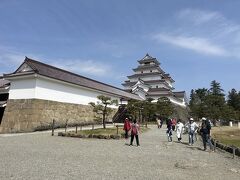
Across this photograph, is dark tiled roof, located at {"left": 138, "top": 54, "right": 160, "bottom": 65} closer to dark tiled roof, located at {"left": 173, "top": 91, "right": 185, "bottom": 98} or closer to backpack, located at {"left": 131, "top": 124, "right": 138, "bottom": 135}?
dark tiled roof, located at {"left": 173, "top": 91, "right": 185, "bottom": 98}

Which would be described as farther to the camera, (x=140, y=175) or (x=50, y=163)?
(x=50, y=163)

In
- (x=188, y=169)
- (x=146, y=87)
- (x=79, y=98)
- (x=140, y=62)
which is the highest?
(x=140, y=62)

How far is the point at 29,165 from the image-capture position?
8.98 m

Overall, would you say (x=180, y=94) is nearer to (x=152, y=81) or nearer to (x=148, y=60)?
(x=152, y=81)

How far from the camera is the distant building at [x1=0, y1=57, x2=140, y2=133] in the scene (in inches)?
992

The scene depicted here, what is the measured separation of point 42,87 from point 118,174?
1972 cm

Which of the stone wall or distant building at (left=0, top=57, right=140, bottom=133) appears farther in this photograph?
distant building at (left=0, top=57, right=140, bottom=133)

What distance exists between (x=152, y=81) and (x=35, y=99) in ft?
129

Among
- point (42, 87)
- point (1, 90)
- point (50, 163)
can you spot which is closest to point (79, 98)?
point (42, 87)

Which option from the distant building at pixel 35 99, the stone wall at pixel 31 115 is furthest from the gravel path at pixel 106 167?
the distant building at pixel 35 99

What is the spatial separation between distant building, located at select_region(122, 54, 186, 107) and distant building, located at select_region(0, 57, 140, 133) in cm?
2803

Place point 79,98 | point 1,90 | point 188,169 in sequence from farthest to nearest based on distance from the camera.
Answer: point 79,98
point 1,90
point 188,169

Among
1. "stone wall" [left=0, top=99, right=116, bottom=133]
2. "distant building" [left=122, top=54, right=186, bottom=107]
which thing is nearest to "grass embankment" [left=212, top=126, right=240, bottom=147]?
"stone wall" [left=0, top=99, right=116, bottom=133]

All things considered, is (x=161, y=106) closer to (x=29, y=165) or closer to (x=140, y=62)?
(x=140, y=62)
